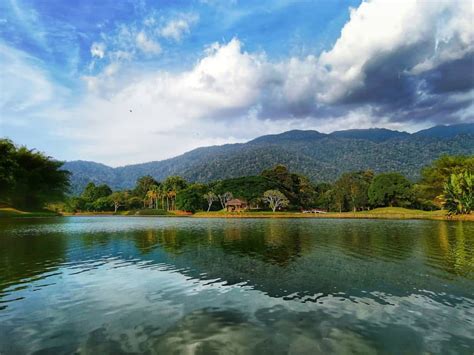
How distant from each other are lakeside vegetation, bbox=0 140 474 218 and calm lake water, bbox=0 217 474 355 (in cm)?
6146

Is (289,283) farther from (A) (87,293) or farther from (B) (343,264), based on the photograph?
(A) (87,293)

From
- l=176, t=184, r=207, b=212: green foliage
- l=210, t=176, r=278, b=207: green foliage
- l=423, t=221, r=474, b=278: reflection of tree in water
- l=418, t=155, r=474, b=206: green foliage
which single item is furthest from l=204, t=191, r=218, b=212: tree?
l=423, t=221, r=474, b=278: reflection of tree in water

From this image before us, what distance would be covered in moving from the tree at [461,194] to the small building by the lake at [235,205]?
284 ft

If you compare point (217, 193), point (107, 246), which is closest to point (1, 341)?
point (107, 246)

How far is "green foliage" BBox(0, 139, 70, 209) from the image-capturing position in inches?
2906

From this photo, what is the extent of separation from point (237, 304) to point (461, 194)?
89266mm

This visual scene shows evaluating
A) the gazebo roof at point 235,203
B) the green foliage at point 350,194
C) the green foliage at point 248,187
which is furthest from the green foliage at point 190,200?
the green foliage at point 350,194

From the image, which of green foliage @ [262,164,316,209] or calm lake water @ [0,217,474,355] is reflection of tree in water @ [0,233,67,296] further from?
green foliage @ [262,164,316,209]

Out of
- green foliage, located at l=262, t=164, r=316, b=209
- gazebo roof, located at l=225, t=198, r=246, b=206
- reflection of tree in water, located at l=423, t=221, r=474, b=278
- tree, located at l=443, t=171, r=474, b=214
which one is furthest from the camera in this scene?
green foliage, located at l=262, t=164, r=316, b=209

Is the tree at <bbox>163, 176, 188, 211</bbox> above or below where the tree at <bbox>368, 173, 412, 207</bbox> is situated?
above

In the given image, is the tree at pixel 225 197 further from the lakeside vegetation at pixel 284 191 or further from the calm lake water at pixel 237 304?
the calm lake water at pixel 237 304

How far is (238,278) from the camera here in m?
20.4

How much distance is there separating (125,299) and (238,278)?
22.2 feet

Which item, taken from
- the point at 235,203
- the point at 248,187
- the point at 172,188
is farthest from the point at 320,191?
the point at 172,188
